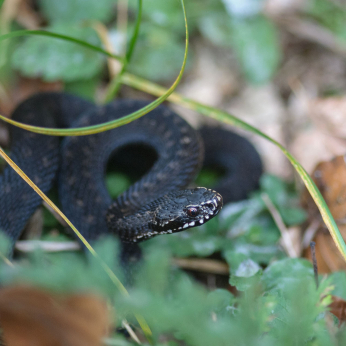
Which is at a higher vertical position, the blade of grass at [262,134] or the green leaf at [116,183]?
the blade of grass at [262,134]

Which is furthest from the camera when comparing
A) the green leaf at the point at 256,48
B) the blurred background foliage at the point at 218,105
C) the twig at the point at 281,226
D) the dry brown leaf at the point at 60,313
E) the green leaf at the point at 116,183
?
the green leaf at the point at 256,48

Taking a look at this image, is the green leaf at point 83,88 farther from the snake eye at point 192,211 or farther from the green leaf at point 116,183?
the snake eye at point 192,211

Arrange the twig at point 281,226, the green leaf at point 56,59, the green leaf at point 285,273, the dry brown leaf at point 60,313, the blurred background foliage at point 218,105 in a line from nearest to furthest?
1. the dry brown leaf at point 60,313
2. the blurred background foliage at point 218,105
3. the green leaf at point 285,273
4. the twig at point 281,226
5. the green leaf at point 56,59

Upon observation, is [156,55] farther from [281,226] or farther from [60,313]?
[60,313]

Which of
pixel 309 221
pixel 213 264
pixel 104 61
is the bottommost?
pixel 213 264

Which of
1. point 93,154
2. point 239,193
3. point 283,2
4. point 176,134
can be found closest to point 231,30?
point 283,2

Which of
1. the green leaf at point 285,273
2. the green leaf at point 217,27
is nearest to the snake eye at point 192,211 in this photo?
the green leaf at point 285,273

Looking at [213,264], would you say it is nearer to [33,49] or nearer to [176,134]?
[176,134]
